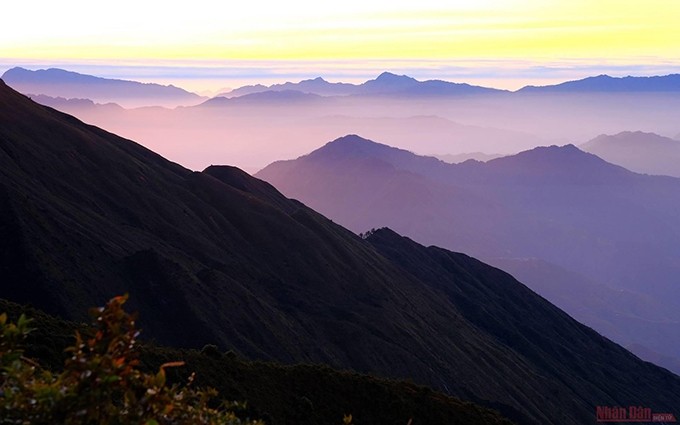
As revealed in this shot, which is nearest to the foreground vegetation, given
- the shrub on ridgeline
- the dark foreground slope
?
the shrub on ridgeline

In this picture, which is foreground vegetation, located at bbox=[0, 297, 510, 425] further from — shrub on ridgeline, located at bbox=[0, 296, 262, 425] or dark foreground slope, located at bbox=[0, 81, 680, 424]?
dark foreground slope, located at bbox=[0, 81, 680, 424]

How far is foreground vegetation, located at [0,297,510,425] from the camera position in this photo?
7.21 metres

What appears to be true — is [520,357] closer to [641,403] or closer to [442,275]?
[641,403]

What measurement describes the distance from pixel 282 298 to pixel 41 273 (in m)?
28.9

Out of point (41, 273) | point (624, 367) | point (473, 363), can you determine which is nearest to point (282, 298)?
point (473, 363)

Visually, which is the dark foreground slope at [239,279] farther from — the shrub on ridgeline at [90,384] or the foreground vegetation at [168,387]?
the shrub on ridgeline at [90,384]

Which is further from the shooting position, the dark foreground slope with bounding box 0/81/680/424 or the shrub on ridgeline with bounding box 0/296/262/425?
the dark foreground slope with bounding box 0/81/680/424

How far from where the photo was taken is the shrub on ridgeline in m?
7.16

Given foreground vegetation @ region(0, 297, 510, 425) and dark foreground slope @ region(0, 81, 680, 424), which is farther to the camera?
dark foreground slope @ region(0, 81, 680, 424)

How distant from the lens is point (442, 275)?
438 feet

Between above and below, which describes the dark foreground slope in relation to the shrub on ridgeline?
below

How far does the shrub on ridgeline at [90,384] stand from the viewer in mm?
7160

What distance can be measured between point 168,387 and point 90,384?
3701 mm

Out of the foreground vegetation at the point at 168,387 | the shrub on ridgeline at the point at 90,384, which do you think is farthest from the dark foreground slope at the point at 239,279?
the shrub on ridgeline at the point at 90,384
